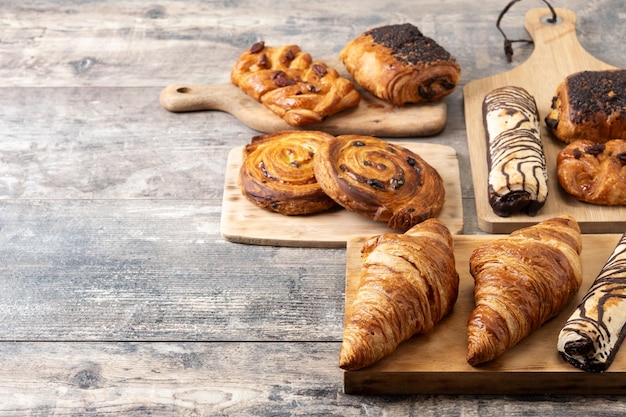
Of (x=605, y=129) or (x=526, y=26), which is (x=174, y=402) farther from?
(x=526, y=26)

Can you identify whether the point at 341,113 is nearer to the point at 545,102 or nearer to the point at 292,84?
the point at 292,84

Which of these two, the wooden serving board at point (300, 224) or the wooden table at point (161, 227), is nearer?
the wooden table at point (161, 227)

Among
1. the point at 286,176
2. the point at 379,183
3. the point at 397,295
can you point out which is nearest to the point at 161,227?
the point at 286,176

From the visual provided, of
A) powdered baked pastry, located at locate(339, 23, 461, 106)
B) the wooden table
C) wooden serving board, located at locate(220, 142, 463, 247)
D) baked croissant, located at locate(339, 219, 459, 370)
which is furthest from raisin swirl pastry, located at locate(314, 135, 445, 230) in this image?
powdered baked pastry, located at locate(339, 23, 461, 106)

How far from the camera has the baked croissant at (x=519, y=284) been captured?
7.34 feet

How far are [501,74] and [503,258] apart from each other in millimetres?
1380

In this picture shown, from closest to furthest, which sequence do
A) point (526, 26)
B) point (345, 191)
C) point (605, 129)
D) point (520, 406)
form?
point (520, 406)
point (345, 191)
point (605, 129)
point (526, 26)

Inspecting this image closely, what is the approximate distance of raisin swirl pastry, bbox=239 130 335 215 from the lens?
2898 mm

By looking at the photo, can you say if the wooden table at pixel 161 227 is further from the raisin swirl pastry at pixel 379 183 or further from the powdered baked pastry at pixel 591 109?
the powdered baked pastry at pixel 591 109

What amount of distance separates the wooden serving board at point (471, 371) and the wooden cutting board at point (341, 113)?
111cm

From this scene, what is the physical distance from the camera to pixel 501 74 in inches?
140

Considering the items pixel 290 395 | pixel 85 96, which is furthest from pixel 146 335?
pixel 85 96

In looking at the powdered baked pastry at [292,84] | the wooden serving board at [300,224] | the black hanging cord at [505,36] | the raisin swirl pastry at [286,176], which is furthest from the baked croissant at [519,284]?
the black hanging cord at [505,36]

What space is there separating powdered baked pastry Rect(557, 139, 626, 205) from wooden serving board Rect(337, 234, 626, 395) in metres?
0.62
